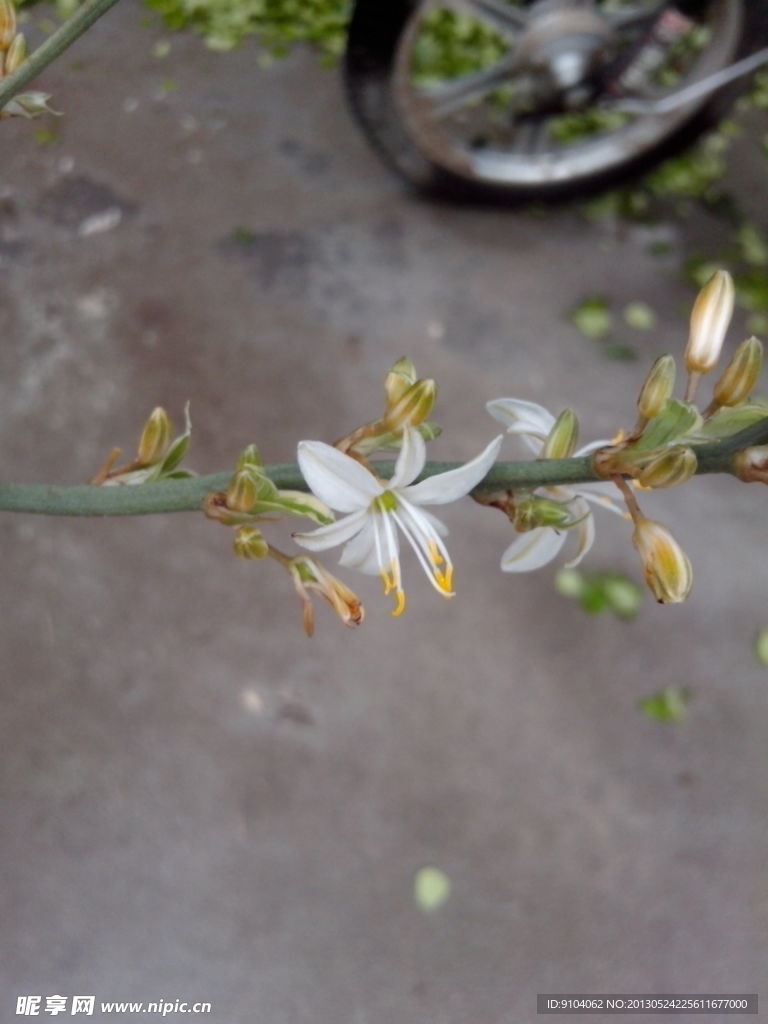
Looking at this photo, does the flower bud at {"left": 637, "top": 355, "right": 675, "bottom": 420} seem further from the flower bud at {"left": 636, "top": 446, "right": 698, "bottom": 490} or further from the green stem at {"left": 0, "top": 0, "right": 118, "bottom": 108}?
the green stem at {"left": 0, "top": 0, "right": 118, "bottom": 108}

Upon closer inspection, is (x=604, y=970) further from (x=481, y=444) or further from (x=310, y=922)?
(x=481, y=444)

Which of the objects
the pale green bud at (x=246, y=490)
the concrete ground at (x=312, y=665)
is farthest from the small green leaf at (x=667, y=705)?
the pale green bud at (x=246, y=490)

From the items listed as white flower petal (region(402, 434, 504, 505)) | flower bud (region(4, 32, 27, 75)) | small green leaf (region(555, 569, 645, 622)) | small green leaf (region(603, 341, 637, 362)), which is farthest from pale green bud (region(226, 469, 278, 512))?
small green leaf (region(603, 341, 637, 362))

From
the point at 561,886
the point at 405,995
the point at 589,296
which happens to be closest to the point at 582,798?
the point at 561,886

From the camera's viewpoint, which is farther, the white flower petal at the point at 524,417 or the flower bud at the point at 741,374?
the white flower petal at the point at 524,417

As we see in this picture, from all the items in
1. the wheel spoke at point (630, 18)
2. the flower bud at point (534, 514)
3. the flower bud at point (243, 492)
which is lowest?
the flower bud at point (534, 514)

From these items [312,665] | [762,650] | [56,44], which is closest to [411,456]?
[56,44]

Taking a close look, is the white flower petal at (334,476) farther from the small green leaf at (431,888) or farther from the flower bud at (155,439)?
the small green leaf at (431,888)
